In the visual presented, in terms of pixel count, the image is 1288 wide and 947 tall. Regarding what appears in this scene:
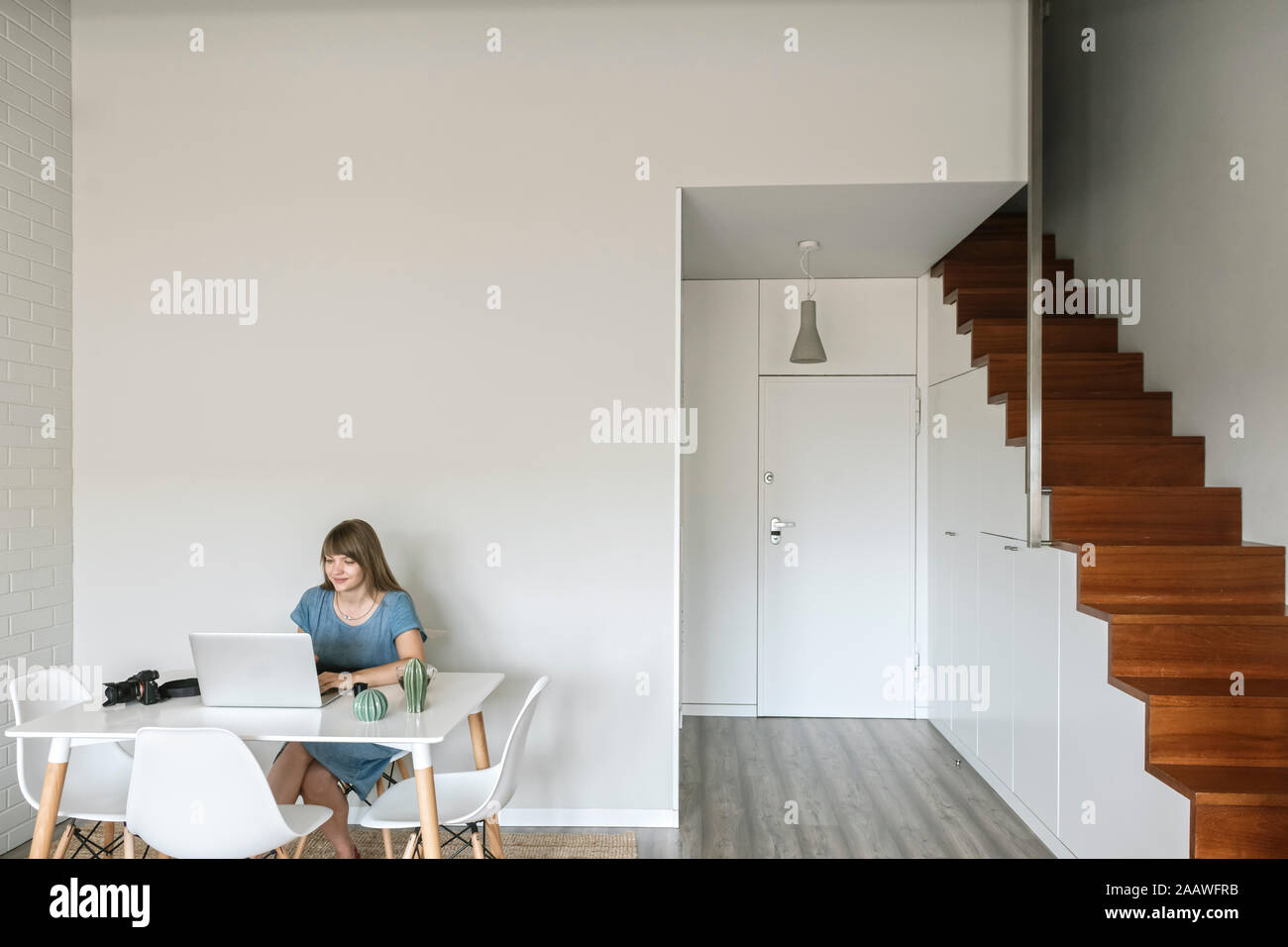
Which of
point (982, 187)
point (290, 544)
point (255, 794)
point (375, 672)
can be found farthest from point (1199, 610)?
point (290, 544)

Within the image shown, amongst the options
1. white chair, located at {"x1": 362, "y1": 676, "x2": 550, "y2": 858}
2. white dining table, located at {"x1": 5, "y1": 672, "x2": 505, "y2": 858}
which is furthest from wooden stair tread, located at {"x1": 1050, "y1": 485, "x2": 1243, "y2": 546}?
white dining table, located at {"x1": 5, "y1": 672, "x2": 505, "y2": 858}

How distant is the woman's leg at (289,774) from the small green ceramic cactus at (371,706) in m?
0.57

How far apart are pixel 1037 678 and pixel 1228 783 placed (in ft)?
3.27

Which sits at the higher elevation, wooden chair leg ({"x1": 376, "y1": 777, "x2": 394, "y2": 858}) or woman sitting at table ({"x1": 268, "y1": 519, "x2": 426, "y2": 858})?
woman sitting at table ({"x1": 268, "y1": 519, "x2": 426, "y2": 858})

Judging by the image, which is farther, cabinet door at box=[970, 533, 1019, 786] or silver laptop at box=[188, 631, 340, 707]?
cabinet door at box=[970, 533, 1019, 786]

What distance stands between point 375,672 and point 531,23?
8.19ft

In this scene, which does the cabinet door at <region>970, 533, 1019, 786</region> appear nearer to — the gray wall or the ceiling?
the gray wall

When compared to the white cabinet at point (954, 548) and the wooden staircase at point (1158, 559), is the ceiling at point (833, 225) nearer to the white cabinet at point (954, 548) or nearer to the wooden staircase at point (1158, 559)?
the wooden staircase at point (1158, 559)

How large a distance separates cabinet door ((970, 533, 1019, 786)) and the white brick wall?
3.76m

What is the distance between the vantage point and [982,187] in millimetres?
3250

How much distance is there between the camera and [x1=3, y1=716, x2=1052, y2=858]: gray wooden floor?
3.09m

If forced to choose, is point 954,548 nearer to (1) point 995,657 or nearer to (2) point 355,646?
(1) point 995,657
